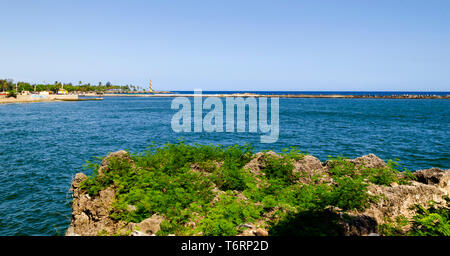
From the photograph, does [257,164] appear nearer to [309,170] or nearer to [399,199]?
[309,170]

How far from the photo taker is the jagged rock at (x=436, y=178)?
37.9ft

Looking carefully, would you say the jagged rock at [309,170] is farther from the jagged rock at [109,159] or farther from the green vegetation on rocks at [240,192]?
the jagged rock at [109,159]

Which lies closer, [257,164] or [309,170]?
[309,170]

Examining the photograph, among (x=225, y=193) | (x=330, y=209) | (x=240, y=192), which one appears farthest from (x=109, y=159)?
(x=330, y=209)

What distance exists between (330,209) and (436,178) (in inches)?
264

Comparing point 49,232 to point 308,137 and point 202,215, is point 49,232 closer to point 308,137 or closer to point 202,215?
point 202,215

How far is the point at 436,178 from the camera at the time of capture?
1195 cm

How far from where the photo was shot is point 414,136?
1491 inches

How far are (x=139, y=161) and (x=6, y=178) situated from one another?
39.3 ft

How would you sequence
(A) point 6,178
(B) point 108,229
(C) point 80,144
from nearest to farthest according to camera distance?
1. (B) point 108,229
2. (A) point 6,178
3. (C) point 80,144

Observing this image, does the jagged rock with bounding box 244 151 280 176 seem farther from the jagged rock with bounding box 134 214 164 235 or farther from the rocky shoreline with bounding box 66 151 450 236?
the jagged rock with bounding box 134 214 164 235

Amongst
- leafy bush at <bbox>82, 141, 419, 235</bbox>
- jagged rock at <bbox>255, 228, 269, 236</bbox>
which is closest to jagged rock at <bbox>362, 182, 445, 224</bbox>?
leafy bush at <bbox>82, 141, 419, 235</bbox>

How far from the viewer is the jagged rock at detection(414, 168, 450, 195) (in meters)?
11.6
